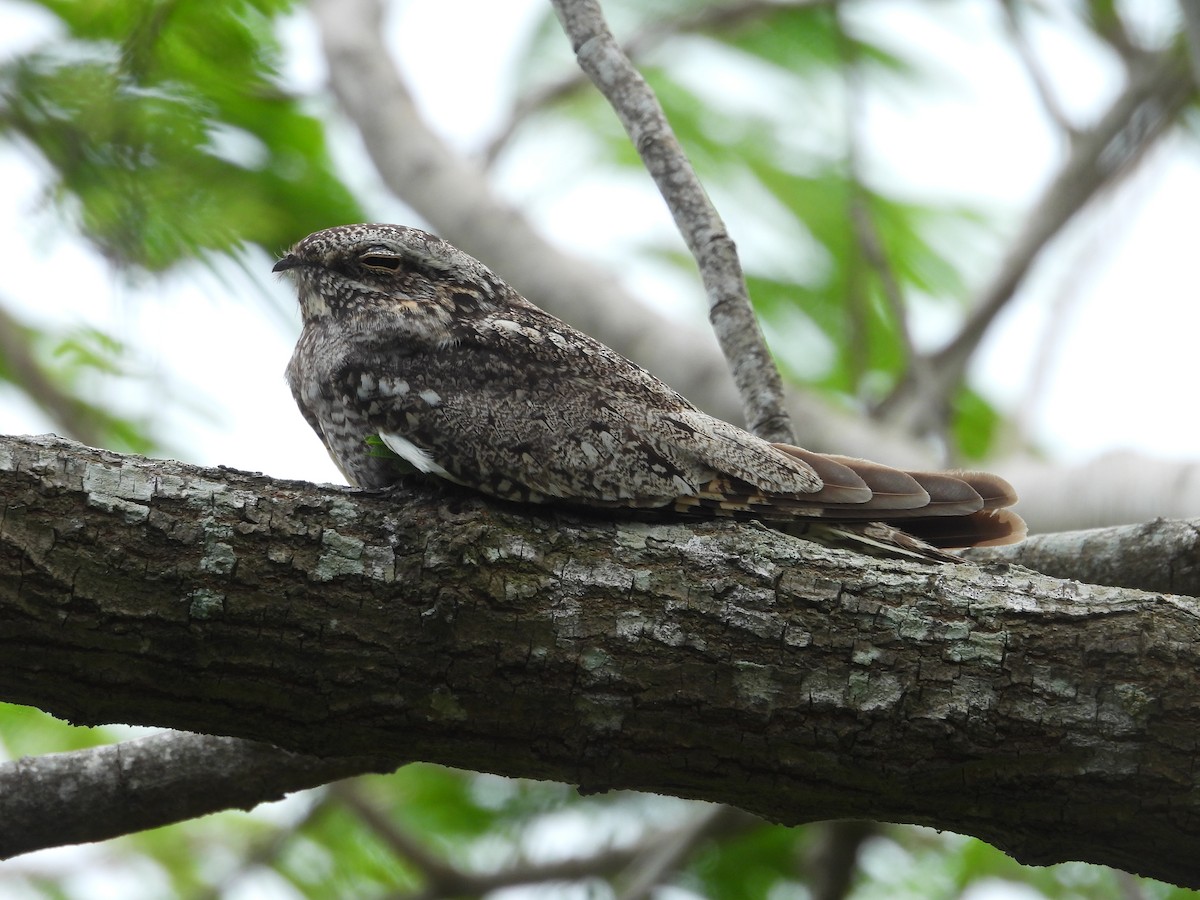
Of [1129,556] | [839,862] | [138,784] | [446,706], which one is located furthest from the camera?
[839,862]

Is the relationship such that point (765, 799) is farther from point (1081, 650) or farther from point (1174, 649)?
point (1174, 649)

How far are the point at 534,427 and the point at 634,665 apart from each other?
2.68ft

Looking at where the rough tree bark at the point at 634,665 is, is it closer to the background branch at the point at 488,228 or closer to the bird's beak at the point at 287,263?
the bird's beak at the point at 287,263

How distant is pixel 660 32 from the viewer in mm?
7781

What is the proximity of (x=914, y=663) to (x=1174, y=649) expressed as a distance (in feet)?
1.93

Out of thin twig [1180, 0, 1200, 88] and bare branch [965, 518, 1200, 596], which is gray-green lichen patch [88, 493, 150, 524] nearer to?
bare branch [965, 518, 1200, 596]

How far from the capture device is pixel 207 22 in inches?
143

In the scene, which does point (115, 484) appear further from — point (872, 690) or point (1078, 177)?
point (1078, 177)

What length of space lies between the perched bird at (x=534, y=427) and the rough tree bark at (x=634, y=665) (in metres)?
0.37

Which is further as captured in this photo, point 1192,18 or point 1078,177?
point 1078,177

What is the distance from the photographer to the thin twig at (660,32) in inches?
305

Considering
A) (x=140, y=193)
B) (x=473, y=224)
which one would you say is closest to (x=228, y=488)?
(x=140, y=193)

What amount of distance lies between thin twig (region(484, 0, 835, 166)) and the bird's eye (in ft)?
13.6

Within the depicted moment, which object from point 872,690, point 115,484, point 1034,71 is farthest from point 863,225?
point 115,484
